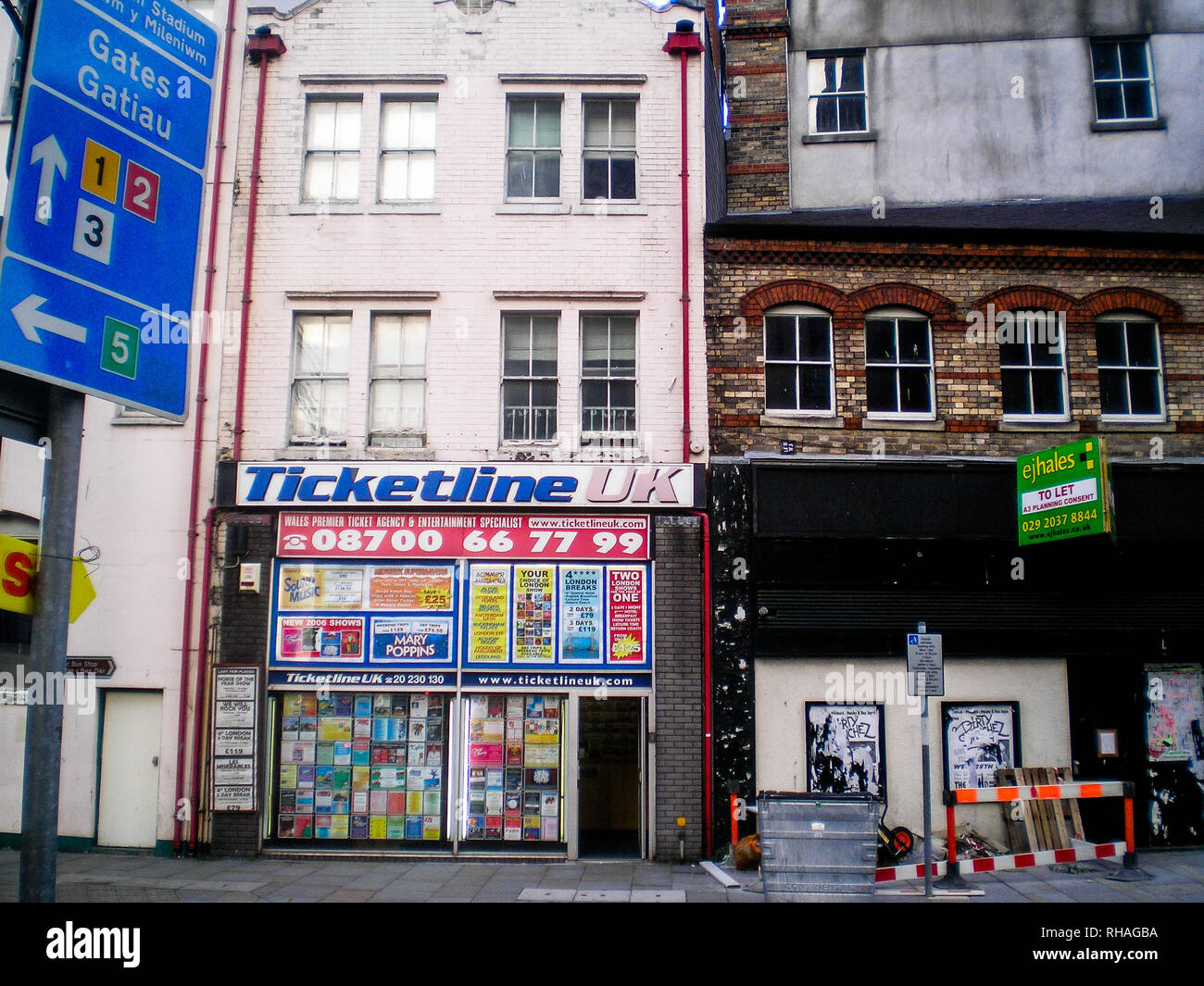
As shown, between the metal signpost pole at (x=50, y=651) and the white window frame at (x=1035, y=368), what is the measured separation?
11.3 m

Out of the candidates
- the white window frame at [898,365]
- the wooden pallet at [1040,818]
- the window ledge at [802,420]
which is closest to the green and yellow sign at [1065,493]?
the white window frame at [898,365]

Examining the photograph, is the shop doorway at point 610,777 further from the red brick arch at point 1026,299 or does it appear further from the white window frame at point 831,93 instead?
the white window frame at point 831,93

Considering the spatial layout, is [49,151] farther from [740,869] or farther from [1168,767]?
[1168,767]

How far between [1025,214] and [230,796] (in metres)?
13.9

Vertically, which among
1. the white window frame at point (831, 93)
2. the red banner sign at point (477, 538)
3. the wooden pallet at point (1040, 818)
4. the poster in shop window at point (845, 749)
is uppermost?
the white window frame at point (831, 93)

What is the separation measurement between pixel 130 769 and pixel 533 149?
10.4m

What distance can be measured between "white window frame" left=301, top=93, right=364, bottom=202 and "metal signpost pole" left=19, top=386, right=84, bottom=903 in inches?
318

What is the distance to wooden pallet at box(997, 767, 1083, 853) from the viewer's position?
10.4m

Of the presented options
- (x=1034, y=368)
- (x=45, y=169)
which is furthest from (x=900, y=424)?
(x=45, y=169)

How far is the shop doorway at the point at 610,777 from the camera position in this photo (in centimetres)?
1094

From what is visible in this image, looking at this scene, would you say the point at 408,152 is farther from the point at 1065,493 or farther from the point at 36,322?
the point at 1065,493

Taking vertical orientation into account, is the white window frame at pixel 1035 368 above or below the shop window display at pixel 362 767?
above

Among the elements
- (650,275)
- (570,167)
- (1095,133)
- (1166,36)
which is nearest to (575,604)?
(650,275)

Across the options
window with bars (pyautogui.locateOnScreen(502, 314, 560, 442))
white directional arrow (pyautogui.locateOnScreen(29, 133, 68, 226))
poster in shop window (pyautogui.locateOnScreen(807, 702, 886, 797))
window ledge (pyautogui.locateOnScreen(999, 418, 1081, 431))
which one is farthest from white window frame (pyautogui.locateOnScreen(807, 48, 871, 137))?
white directional arrow (pyautogui.locateOnScreen(29, 133, 68, 226))
